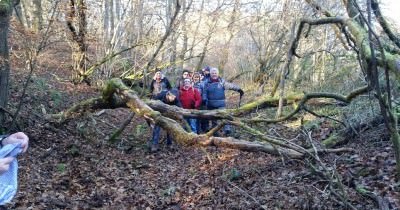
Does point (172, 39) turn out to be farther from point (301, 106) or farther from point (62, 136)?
point (301, 106)

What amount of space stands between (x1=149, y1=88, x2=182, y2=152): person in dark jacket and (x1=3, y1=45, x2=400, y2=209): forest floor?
232 mm

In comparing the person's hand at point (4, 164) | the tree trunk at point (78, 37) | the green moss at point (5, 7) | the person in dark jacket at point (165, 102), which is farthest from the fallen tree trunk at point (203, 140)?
the tree trunk at point (78, 37)

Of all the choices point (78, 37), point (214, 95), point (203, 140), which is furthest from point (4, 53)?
point (78, 37)

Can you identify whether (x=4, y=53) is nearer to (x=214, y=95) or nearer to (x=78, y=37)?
(x=214, y=95)

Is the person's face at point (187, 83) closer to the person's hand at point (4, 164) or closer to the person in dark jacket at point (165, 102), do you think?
the person in dark jacket at point (165, 102)

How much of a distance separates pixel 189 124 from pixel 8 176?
819 cm

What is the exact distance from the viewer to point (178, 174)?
8789 mm

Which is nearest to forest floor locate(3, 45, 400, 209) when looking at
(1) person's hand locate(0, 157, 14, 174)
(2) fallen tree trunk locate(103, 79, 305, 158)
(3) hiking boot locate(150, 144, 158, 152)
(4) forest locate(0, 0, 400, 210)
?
(4) forest locate(0, 0, 400, 210)

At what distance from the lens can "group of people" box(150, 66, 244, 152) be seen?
37.4 feet

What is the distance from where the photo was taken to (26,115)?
1050 centimetres

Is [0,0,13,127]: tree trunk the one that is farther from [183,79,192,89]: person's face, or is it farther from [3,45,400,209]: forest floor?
[183,79,192,89]: person's face

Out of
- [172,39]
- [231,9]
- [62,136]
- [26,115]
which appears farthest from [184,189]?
[231,9]

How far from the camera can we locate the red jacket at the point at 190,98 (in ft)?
38.5

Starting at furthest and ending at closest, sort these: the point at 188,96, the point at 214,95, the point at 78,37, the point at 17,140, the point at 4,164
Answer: the point at 78,37 < the point at 214,95 < the point at 188,96 < the point at 17,140 < the point at 4,164
